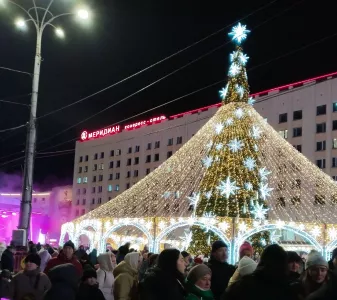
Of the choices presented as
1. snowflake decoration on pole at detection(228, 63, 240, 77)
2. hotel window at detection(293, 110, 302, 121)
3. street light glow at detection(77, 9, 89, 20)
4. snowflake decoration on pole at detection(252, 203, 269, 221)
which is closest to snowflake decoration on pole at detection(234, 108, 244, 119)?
snowflake decoration on pole at detection(228, 63, 240, 77)

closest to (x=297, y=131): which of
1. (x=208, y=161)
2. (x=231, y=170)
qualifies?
(x=208, y=161)

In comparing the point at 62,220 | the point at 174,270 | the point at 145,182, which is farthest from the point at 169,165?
the point at 62,220

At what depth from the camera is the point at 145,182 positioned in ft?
78.4

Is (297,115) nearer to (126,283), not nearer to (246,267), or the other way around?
(126,283)

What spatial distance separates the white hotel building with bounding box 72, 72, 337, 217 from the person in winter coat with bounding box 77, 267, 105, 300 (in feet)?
85.1

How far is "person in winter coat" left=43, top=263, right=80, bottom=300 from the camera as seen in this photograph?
19.4ft

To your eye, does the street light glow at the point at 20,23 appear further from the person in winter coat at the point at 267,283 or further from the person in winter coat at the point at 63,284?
the person in winter coat at the point at 267,283

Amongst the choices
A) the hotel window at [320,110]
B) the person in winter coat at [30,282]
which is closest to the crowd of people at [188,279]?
the person in winter coat at [30,282]

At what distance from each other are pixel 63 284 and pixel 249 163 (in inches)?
619

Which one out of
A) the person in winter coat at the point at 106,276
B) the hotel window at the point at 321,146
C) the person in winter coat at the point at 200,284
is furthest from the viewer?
→ the hotel window at the point at 321,146

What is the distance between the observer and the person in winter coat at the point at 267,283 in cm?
372

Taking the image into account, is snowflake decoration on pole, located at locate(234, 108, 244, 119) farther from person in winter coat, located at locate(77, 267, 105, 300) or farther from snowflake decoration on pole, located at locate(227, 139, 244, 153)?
person in winter coat, located at locate(77, 267, 105, 300)

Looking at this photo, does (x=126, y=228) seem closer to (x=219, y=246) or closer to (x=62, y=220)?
(x=219, y=246)

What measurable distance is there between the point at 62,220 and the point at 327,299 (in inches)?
3137
